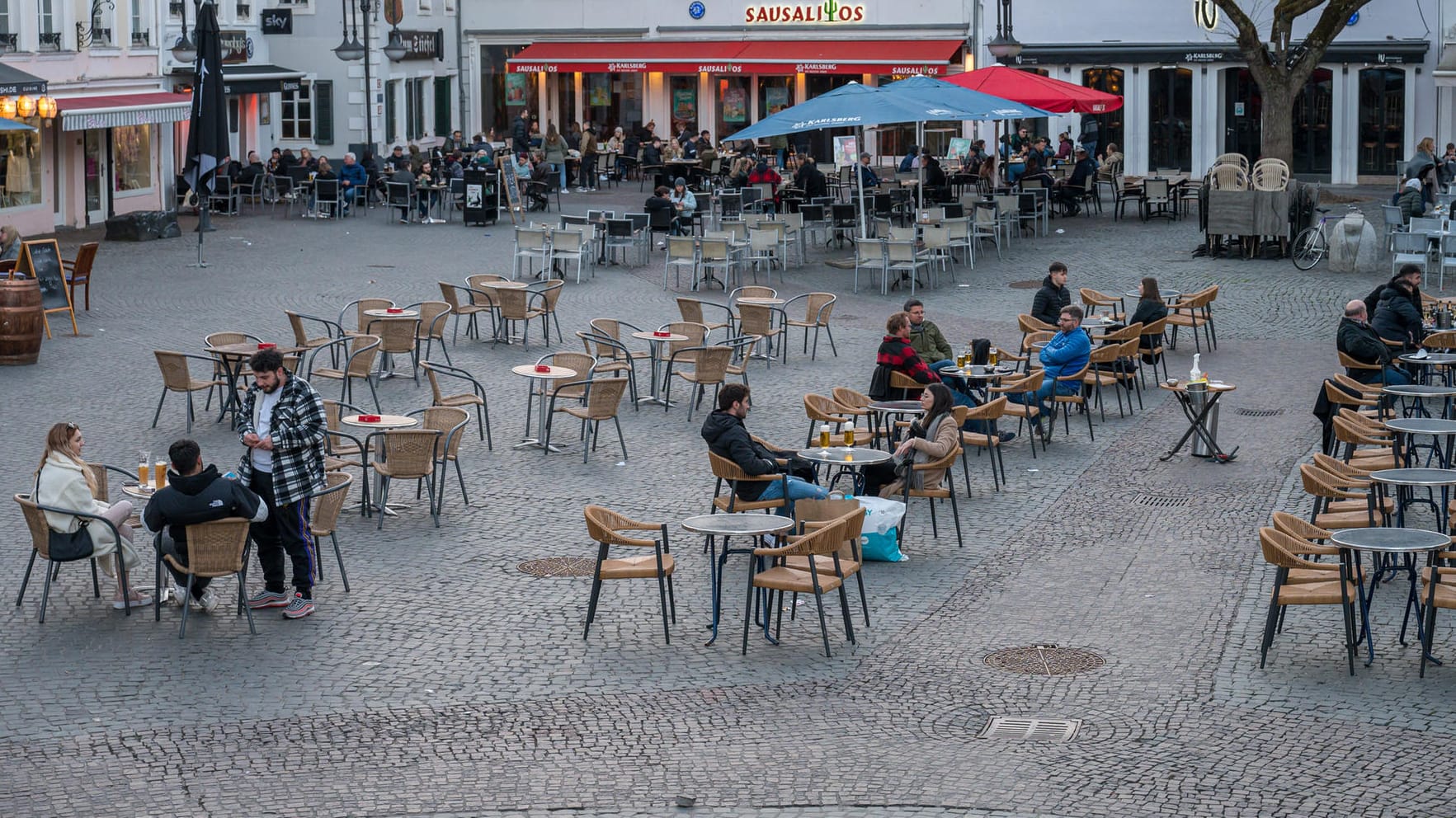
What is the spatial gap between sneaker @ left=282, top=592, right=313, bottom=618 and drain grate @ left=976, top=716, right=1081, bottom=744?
4.09 m

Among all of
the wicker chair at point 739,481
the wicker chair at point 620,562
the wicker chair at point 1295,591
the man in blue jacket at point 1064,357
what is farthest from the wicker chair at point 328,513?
the man in blue jacket at point 1064,357

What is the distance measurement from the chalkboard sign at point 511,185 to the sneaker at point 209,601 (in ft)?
73.2

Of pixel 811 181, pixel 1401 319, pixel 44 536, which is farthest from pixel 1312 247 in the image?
pixel 44 536

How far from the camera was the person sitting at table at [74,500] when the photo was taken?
10.8 m

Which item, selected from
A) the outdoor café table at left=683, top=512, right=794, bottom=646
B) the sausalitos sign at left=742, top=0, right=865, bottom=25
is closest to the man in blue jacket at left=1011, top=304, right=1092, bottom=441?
the outdoor café table at left=683, top=512, right=794, bottom=646

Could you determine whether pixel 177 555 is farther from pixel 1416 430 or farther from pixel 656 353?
pixel 1416 430

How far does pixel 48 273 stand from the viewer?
21281 mm

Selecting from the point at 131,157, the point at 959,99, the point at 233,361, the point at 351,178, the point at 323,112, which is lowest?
the point at 233,361

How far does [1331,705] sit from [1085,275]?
17.3 meters

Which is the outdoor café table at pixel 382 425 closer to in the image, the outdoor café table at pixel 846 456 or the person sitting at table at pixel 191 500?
the person sitting at table at pixel 191 500

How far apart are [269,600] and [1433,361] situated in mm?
10115

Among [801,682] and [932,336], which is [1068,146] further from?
[801,682]

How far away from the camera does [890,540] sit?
488 inches

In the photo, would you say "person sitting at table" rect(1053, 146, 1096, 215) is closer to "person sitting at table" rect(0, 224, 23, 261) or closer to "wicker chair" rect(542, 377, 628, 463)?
"person sitting at table" rect(0, 224, 23, 261)
